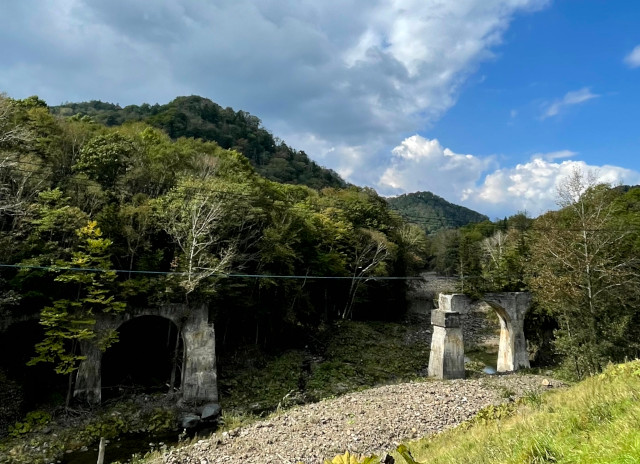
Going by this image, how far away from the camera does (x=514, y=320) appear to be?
81.8 ft

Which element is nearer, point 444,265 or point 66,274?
point 66,274

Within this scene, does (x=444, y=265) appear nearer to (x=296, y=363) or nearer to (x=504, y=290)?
(x=504, y=290)

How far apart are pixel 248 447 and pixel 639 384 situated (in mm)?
9291

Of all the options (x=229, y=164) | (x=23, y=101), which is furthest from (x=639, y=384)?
(x=23, y=101)

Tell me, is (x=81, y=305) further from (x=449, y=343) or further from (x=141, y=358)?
(x=449, y=343)

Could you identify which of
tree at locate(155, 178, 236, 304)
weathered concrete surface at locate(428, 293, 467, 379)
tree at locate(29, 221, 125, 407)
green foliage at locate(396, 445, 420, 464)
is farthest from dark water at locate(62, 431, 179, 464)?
weathered concrete surface at locate(428, 293, 467, 379)

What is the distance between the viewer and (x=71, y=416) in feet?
49.7

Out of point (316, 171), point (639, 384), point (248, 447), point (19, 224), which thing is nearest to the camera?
point (639, 384)

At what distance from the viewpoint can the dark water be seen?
1247cm

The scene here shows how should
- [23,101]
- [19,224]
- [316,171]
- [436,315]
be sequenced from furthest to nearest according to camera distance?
[316,171]
[23,101]
[436,315]
[19,224]

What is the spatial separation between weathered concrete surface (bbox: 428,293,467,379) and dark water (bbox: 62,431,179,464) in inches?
507

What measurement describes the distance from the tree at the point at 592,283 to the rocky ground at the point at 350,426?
268 cm

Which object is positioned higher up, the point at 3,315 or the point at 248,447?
the point at 3,315

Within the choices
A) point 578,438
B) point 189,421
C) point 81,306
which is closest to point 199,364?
point 189,421
